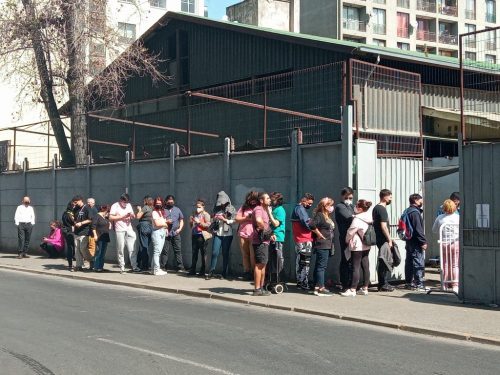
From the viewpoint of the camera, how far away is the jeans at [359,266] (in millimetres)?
12703

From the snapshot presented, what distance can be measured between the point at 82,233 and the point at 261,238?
6.82 metres

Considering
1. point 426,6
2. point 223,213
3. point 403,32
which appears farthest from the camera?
point 426,6

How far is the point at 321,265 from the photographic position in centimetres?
1286

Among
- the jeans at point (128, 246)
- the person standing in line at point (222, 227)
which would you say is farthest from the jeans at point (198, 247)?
the jeans at point (128, 246)

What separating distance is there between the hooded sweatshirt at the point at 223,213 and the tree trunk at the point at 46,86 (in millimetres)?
10460

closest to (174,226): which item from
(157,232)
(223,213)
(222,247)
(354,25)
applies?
(157,232)

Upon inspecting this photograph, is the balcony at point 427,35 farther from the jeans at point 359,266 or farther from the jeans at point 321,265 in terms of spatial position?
the jeans at point 321,265

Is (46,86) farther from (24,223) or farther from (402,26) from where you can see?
(402,26)

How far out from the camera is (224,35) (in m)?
26.0

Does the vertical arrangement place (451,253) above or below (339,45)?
below

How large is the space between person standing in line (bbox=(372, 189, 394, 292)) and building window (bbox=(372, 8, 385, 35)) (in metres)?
58.4

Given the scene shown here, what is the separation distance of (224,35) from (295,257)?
1347 cm

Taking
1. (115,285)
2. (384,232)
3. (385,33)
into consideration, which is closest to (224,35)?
(115,285)

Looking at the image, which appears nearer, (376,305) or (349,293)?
(376,305)
